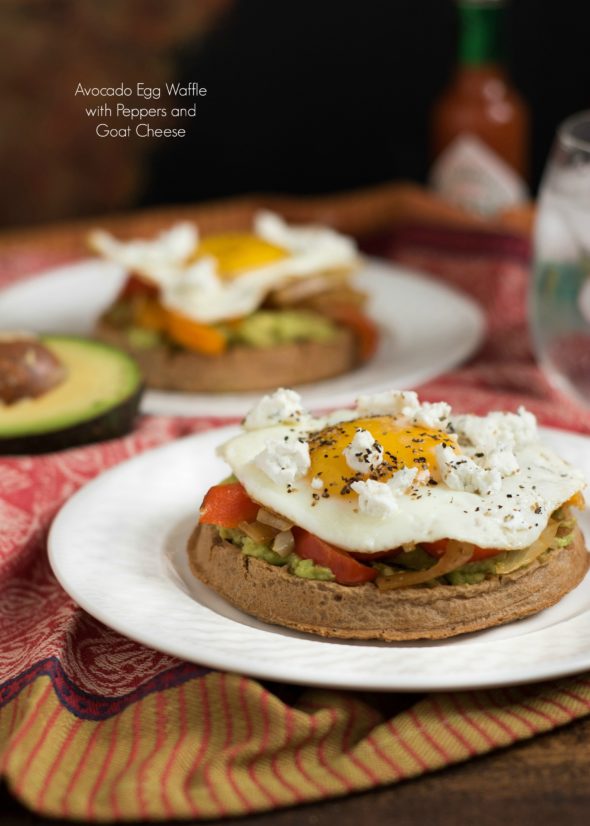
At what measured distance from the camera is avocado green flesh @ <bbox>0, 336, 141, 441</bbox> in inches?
148

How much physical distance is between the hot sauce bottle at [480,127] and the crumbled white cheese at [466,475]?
3.44m

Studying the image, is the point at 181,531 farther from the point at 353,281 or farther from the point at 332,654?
the point at 353,281

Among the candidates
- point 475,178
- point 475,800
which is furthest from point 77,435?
point 475,178

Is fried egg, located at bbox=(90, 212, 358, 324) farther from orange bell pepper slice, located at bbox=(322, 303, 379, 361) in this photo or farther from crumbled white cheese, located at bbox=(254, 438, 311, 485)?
crumbled white cheese, located at bbox=(254, 438, 311, 485)

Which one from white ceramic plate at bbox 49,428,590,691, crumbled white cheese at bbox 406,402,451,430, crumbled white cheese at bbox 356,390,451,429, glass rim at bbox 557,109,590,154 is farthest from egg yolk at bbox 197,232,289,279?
crumbled white cheese at bbox 406,402,451,430

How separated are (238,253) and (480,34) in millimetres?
1960

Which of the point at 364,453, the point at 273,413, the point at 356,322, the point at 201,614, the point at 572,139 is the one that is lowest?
the point at 356,322

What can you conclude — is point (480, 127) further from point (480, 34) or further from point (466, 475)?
point (466, 475)

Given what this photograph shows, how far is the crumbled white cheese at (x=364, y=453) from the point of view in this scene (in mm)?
2740

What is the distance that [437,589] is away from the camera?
2713 millimetres

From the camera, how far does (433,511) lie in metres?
2.68

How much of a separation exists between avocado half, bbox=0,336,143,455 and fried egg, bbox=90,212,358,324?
1.37 ft

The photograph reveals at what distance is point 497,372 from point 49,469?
5.60 feet

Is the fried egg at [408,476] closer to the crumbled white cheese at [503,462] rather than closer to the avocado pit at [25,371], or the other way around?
the crumbled white cheese at [503,462]
